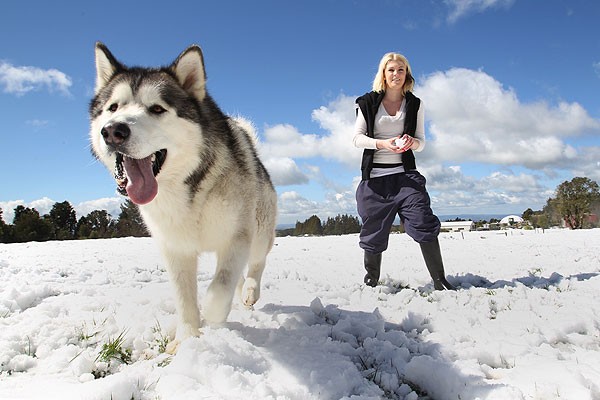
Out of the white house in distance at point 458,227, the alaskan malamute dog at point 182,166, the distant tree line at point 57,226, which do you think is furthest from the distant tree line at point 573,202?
the alaskan malamute dog at point 182,166

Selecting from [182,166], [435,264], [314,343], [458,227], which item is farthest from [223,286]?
[458,227]

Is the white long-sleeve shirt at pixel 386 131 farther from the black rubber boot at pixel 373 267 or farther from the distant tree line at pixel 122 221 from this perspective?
the distant tree line at pixel 122 221

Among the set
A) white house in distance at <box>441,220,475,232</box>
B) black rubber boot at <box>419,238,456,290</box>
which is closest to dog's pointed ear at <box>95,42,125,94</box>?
black rubber boot at <box>419,238,456,290</box>

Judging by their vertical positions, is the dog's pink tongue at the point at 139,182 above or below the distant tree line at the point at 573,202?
below

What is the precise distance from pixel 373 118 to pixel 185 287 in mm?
3459

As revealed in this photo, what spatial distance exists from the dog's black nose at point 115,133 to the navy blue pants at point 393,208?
11.8 feet

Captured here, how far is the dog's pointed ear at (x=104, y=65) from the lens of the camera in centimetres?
366

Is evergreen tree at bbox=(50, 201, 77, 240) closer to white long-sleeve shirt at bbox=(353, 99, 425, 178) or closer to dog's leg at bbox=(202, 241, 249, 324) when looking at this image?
white long-sleeve shirt at bbox=(353, 99, 425, 178)

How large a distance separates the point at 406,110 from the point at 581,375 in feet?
12.4

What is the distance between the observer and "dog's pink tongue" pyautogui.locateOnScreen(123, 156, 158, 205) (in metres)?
2.94

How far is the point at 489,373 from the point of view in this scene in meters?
2.82

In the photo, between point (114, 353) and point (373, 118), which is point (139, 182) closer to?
point (114, 353)

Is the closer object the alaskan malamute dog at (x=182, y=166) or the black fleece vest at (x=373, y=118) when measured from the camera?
the alaskan malamute dog at (x=182, y=166)

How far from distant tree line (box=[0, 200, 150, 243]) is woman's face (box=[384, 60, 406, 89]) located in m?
30.5
